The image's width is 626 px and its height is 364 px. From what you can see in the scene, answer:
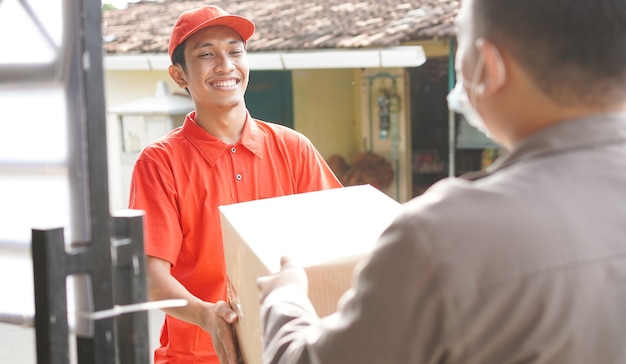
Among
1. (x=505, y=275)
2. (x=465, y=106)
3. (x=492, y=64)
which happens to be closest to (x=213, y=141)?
(x=465, y=106)

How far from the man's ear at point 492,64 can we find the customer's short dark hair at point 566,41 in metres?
0.01

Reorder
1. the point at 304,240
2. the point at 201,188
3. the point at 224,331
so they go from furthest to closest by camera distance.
Result: the point at 201,188
the point at 224,331
the point at 304,240

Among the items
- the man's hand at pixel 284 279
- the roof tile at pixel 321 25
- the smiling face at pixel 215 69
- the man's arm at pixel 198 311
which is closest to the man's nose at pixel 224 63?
the smiling face at pixel 215 69

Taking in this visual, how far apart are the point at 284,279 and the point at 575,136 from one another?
51 centimetres

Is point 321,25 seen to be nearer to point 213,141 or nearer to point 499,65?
point 213,141

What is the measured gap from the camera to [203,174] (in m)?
2.29

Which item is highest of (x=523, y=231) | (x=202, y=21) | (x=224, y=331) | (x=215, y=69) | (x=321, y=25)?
(x=321, y=25)

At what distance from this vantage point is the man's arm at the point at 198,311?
5.96 feet

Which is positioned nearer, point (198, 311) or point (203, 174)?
point (198, 311)

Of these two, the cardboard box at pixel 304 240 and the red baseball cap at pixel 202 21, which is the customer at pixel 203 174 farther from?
the cardboard box at pixel 304 240

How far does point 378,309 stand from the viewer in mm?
973

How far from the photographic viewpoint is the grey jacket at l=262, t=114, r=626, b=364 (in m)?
0.93

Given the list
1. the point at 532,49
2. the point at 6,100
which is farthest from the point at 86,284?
the point at 532,49

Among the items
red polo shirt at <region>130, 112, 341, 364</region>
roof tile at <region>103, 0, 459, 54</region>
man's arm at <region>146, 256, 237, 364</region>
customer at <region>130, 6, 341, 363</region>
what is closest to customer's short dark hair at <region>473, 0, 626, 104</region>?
man's arm at <region>146, 256, 237, 364</region>
